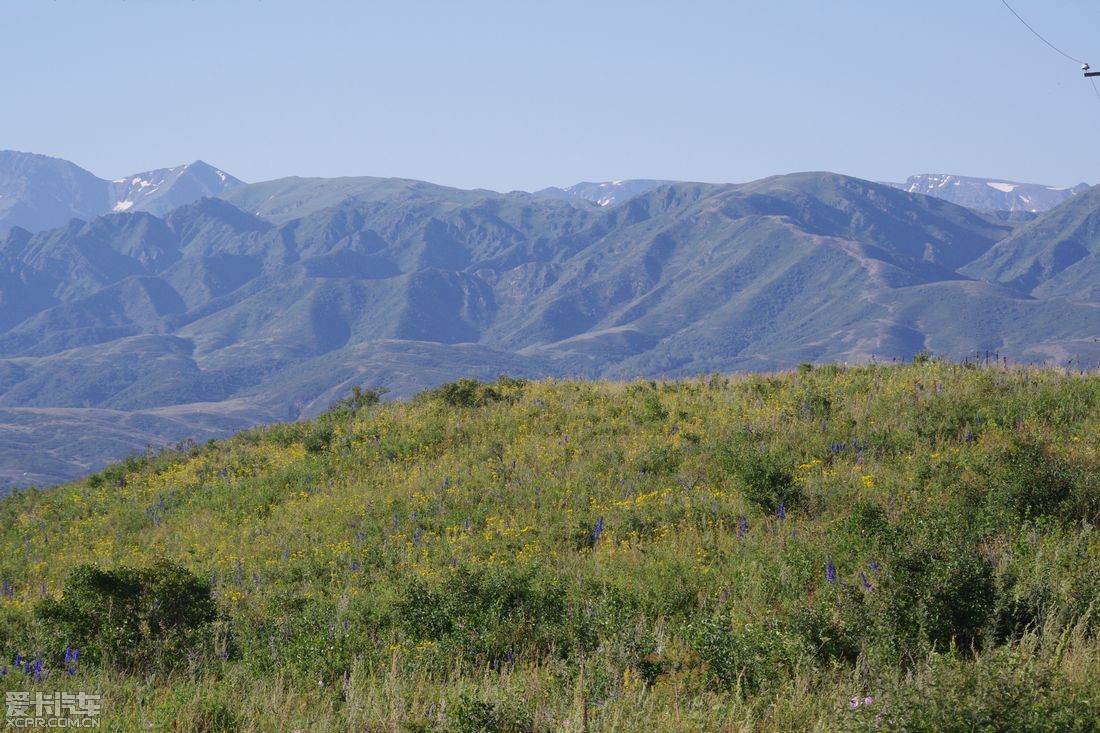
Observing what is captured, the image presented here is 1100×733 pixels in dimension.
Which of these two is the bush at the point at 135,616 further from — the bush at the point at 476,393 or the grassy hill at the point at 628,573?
the bush at the point at 476,393

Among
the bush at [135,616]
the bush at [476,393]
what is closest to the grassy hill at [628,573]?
the bush at [135,616]

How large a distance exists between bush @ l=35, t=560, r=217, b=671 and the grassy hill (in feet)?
0.10

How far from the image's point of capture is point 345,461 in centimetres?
1956

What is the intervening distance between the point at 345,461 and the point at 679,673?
13.2 metres

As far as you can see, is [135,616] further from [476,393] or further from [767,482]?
[476,393]

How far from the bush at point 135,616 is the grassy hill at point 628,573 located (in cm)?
3

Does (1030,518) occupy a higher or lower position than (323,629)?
higher

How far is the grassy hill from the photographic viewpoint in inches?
255

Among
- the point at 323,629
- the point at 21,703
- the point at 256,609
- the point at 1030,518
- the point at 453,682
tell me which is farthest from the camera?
the point at 256,609

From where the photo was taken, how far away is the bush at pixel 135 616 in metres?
8.81

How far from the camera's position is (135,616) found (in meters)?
9.48

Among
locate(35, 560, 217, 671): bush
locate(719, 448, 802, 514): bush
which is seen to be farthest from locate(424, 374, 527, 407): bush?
locate(35, 560, 217, 671): bush

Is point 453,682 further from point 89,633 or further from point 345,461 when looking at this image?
point 345,461

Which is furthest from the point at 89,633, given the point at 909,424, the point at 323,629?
the point at 909,424
